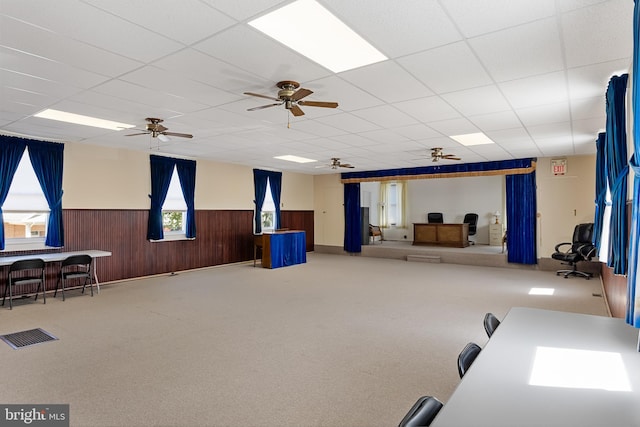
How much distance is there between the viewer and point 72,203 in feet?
22.2

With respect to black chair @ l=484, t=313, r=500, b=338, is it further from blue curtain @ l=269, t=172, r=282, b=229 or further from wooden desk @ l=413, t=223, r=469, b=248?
wooden desk @ l=413, t=223, r=469, b=248

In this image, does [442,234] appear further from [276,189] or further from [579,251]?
[276,189]

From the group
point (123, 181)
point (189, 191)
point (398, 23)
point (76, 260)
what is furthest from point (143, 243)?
point (398, 23)

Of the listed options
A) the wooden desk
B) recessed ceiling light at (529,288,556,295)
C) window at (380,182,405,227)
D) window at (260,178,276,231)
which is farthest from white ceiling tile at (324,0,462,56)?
window at (380,182,405,227)

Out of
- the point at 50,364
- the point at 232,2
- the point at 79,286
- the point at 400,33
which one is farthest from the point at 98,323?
the point at 400,33

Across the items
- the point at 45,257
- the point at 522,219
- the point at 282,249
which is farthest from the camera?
the point at 282,249

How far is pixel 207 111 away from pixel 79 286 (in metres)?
4.50

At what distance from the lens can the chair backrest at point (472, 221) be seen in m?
12.4

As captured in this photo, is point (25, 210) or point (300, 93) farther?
point (25, 210)

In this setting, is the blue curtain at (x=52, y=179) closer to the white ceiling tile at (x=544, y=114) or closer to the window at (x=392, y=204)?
the white ceiling tile at (x=544, y=114)

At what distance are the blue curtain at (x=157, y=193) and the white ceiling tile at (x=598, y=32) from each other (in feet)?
24.4

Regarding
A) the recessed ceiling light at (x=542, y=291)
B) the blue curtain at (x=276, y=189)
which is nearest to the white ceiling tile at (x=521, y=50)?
the recessed ceiling light at (x=542, y=291)

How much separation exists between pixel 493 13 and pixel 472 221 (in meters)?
10.9

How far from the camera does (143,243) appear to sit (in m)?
7.82
